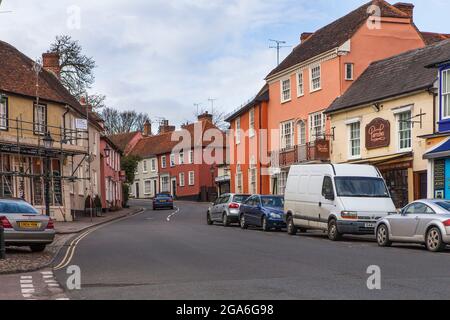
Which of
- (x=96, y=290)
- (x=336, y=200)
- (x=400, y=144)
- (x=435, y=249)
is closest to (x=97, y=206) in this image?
(x=400, y=144)

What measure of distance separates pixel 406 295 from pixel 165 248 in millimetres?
10083

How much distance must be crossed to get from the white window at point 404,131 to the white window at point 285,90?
1318 cm

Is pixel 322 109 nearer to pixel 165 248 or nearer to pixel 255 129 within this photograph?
pixel 255 129

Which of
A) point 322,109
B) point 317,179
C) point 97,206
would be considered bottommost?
point 97,206

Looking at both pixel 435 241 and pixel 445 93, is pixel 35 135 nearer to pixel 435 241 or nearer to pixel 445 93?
pixel 445 93

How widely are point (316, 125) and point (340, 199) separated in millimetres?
17683

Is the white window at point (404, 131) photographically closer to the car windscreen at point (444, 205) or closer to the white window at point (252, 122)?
the car windscreen at point (444, 205)

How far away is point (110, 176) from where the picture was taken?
58656mm

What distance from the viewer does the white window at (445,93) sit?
88.9 feet

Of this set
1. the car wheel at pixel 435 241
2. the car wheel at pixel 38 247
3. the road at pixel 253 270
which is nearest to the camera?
the road at pixel 253 270

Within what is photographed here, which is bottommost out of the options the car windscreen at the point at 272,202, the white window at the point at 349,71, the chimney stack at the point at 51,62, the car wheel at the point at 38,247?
the car wheel at the point at 38,247

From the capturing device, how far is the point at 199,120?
266 ft

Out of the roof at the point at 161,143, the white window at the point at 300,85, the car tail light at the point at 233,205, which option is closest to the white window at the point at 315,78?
the white window at the point at 300,85

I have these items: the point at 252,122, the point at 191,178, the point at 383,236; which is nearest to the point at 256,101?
the point at 252,122
